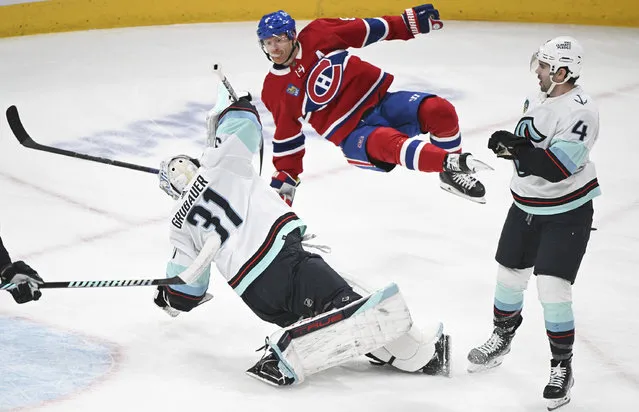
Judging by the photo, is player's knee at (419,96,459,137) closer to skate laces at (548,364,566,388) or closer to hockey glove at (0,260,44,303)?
skate laces at (548,364,566,388)

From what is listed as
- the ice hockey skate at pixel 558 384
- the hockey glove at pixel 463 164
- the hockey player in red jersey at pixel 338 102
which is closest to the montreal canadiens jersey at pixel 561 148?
the hockey glove at pixel 463 164

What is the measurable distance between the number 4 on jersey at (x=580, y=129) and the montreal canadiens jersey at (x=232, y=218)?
0.91 meters

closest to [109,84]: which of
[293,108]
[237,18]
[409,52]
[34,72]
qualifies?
[34,72]

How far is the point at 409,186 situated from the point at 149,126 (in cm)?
155

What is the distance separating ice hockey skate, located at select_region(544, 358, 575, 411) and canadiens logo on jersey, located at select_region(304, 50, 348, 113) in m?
→ 1.45

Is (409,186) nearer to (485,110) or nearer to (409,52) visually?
(485,110)

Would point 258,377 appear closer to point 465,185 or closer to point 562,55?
point 465,185

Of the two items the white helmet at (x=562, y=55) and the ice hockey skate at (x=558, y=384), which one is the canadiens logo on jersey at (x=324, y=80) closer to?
the white helmet at (x=562, y=55)

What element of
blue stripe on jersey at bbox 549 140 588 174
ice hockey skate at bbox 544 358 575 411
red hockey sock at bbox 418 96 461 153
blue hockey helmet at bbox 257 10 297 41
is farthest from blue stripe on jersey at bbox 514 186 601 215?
blue hockey helmet at bbox 257 10 297 41

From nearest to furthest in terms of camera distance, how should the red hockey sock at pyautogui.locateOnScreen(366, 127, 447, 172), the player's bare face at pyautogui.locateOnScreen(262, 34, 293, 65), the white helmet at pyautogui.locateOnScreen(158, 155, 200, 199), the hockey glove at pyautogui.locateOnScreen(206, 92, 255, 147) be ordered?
the white helmet at pyautogui.locateOnScreen(158, 155, 200, 199)
the hockey glove at pyautogui.locateOnScreen(206, 92, 255, 147)
the red hockey sock at pyautogui.locateOnScreen(366, 127, 447, 172)
the player's bare face at pyautogui.locateOnScreen(262, 34, 293, 65)

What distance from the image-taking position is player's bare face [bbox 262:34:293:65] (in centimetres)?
404

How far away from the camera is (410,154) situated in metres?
3.79

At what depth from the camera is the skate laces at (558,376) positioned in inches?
125

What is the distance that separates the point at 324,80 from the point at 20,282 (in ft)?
4.89
